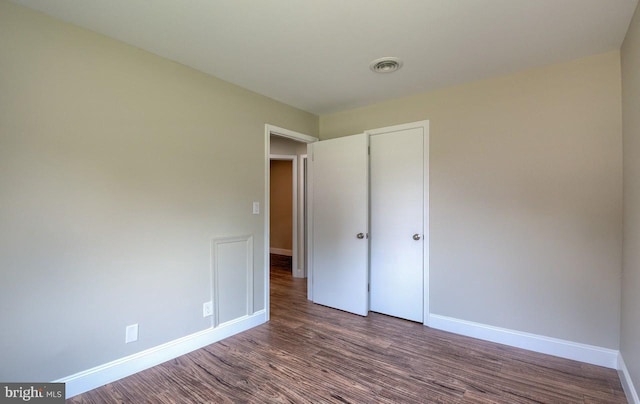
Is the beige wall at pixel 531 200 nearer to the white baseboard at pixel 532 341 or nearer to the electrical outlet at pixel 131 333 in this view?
the white baseboard at pixel 532 341

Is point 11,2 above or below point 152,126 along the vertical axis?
above

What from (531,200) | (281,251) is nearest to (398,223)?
(531,200)

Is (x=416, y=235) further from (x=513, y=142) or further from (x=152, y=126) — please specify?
(x=152, y=126)

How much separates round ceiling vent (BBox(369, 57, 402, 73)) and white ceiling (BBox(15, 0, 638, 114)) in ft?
0.19

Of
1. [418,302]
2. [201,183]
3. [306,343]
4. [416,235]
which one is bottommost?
[306,343]

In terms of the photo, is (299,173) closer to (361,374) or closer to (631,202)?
(361,374)

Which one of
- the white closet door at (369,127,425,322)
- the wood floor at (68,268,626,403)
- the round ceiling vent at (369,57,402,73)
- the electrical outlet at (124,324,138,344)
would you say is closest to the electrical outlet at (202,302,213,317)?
the wood floor at (68,268,626,403)

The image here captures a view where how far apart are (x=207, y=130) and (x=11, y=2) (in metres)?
1.29

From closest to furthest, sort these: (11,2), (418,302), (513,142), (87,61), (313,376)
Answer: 1. (11,2)
2. (87,61)
3. (313,376)
4. (513,142)
5. (418,302)

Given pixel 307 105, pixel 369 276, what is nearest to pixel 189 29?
pixel 307 105

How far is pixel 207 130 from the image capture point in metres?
2.58

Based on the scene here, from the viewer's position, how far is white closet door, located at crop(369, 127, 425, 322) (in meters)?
3.05

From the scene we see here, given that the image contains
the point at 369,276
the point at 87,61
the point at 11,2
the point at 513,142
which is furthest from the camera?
the point at 369,276

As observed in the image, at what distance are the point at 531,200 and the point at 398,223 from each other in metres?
1.20
